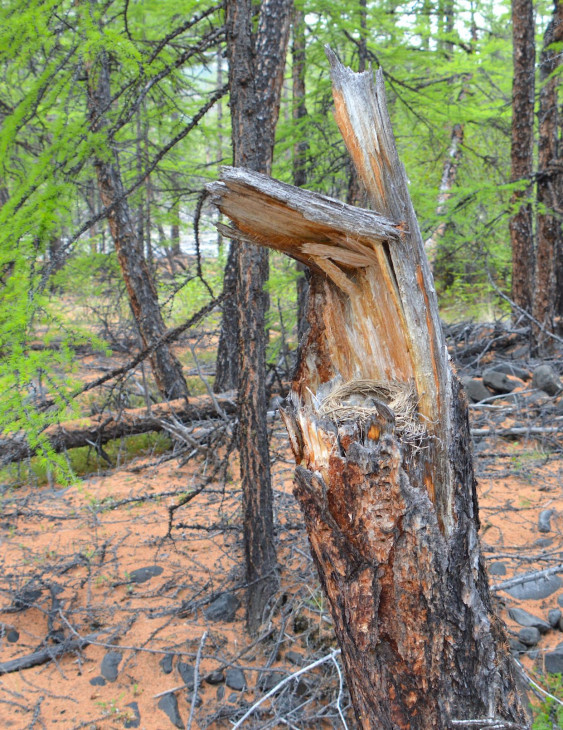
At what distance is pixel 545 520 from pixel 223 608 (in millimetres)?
2935

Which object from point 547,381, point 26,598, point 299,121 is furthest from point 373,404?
point 547,381

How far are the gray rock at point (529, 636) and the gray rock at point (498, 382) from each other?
497cm

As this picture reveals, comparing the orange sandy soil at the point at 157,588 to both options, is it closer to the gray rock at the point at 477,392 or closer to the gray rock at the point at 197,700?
the gray rock at the point at 197,700

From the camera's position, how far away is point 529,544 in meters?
4.64

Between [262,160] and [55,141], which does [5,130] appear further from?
[262,160]

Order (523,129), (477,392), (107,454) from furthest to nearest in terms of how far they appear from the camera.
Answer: (523,129) < (477,392) < (107,454)

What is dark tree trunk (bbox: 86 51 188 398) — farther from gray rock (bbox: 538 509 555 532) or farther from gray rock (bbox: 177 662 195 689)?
gray rock (bbox: 538 509 555 532)

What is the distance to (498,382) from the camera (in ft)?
27.0

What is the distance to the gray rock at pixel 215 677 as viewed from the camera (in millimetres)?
3680

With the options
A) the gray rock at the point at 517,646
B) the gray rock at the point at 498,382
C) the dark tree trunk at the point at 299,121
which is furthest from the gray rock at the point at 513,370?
the gray rock at the point at 517,646

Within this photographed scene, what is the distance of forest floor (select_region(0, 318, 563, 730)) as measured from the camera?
3.44 metres

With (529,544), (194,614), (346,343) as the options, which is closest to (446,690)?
(346,343)

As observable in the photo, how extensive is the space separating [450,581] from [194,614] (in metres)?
2.99

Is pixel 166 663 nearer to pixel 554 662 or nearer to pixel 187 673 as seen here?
pixel 187 673
